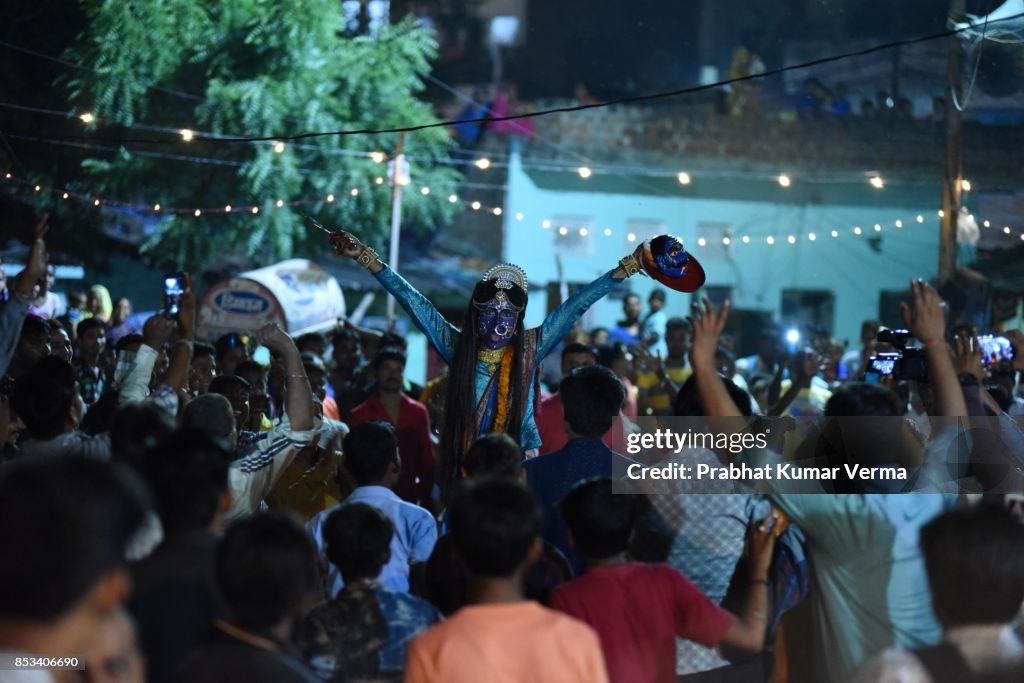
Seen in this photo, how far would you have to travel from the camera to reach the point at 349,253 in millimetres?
6539

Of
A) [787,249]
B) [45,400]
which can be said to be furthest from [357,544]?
[787,249]

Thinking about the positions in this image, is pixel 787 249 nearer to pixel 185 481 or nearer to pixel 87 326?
pixel 87 326

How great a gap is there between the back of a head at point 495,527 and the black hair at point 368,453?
1476 millimetres

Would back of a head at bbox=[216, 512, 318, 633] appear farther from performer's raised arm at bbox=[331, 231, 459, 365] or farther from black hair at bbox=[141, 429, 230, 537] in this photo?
performer's raised arm at bbox=[331, 231, 459, 365]

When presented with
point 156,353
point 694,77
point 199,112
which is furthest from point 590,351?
point 694,77

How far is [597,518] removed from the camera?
3990 millimetres

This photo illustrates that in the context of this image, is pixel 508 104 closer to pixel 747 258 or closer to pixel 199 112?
pixel 747 258

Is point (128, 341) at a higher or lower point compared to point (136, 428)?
higher

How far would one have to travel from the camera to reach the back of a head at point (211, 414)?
497cm

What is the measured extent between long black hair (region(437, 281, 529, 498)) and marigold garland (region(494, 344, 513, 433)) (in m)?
0.02

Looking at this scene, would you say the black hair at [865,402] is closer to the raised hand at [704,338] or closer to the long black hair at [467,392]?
the raised hand at [704,338]

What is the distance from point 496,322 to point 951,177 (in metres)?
12.9

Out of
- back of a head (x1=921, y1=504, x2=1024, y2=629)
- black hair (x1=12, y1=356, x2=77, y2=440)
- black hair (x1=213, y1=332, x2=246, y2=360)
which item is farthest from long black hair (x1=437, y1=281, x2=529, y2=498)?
black hair (x1=213, y1=332, x2=246, y2=360)

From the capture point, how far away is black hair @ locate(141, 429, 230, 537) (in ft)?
11.8
